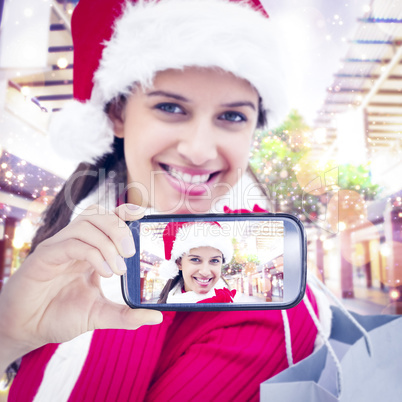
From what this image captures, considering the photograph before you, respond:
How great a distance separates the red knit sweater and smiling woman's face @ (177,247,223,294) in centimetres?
15

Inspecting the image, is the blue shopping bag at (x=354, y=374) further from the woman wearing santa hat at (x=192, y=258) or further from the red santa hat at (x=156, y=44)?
the red santa hat at (x=156, y=44)

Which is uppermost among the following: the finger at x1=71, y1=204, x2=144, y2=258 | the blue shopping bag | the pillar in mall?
the finger at x1=71, y1=204, x2=144, y2=258

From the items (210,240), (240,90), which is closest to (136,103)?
(240,90)

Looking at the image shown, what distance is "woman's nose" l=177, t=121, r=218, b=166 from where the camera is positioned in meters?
0.50

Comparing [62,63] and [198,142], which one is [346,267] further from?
[62,63]

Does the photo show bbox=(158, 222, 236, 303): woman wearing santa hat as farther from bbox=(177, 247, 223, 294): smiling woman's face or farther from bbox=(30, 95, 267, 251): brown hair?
bbox=(30, 95, 267, 251): brown hair

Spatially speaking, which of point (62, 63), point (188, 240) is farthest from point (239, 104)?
point (62, 63)

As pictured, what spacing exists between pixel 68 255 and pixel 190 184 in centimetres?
24

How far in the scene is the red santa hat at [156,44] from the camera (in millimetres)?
456

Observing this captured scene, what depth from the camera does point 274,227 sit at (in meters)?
0.38

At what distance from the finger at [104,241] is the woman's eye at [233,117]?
0.94ft

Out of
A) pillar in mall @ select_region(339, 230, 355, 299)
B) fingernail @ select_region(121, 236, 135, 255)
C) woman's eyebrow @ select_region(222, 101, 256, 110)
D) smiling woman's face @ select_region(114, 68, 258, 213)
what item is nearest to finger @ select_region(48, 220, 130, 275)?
fingernail @ select_region(121, 236, 135, 255)

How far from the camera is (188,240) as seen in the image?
0.38 meters

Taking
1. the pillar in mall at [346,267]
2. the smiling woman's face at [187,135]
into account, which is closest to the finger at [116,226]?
the smiling woman's face at [187,135]
